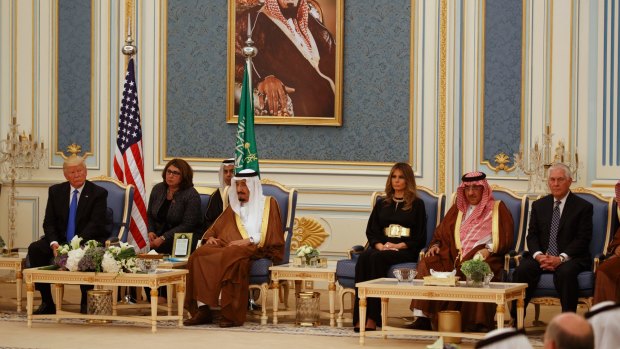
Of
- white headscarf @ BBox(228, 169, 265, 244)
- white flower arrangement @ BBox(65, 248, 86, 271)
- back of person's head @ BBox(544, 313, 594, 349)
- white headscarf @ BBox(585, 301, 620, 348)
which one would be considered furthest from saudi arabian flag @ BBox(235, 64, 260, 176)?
back of person's head @ BBox(544, 313, 594, 349)

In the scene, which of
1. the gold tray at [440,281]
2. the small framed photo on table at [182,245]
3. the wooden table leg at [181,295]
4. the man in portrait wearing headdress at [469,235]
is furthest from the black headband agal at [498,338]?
the small framed photo on table at [182,245]

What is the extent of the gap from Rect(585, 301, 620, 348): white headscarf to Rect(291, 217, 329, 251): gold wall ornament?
792cm

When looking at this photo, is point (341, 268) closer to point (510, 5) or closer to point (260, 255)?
point (260, 255)

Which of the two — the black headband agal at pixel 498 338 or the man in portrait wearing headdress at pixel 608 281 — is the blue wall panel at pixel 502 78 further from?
the black headband agal at pixel 498 338

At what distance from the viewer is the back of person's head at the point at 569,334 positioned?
9.05ft

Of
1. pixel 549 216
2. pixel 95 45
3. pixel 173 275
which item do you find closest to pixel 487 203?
pixel 549 216

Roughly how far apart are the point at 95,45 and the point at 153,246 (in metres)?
2.80

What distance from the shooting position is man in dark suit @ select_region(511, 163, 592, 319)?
26.8ft

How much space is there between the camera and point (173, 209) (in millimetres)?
9773

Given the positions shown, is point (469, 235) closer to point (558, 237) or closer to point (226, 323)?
point (558, 237)

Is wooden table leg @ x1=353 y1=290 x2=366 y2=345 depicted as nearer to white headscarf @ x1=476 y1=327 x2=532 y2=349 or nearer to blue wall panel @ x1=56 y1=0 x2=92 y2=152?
blue wall panel @ x1=56 y1=0 x2=92 y2=152

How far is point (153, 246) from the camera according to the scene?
9719 mm

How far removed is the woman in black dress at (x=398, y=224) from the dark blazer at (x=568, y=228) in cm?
88

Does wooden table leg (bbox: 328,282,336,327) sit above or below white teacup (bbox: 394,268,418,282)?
below
